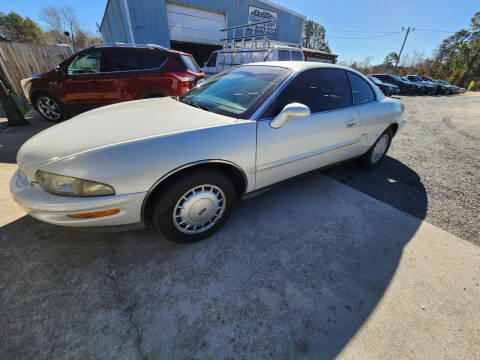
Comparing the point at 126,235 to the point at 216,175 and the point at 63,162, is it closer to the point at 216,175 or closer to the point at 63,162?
the point at 63,162

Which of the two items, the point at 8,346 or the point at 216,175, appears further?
the point at 216,175

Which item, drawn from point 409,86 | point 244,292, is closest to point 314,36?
point 409,86

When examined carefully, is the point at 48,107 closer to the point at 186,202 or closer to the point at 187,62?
the point at 187,62

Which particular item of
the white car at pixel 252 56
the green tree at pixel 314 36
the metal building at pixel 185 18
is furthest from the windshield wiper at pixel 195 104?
the green tree at pixel 314 36

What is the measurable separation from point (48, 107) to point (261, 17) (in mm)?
13906

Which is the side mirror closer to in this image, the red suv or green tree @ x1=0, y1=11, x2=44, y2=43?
the red suv

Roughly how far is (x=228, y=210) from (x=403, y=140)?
210 inches

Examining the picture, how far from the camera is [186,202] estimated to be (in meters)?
1.78

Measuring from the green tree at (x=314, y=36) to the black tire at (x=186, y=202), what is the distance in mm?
60731

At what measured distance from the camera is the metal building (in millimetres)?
9570

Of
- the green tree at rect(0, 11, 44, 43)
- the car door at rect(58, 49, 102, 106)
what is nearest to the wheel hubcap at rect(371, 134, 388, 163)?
the car door at rect(58, 49, 102, 106)

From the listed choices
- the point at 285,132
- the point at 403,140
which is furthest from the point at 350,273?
the point at 403,140

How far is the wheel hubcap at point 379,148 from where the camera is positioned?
11.2ft

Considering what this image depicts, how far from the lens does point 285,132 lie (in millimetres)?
2018
